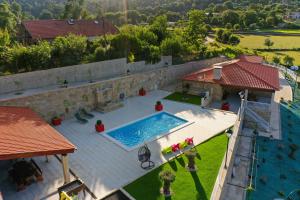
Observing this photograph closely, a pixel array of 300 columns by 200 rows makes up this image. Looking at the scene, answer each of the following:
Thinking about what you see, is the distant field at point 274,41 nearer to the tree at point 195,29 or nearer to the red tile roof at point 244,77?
the tree at point 195,29

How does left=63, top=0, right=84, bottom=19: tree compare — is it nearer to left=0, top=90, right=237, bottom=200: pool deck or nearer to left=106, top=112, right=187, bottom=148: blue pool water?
left=0, top=90, right=237, bottom=200: pool deck

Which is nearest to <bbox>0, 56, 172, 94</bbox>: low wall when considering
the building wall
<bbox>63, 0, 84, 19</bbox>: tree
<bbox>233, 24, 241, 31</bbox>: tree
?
the building wall

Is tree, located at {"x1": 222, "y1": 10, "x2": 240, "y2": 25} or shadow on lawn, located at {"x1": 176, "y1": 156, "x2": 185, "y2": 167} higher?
tree, located at {"x1": 222, "y1": 10, "x2": 240, "y2": 25}

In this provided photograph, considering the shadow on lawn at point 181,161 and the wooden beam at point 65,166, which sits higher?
the wooden beam at point 65,166

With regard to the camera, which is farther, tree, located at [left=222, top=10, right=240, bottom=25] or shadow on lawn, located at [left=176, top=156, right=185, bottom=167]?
tree, located at [left=222, top=10, right=240, bottom=25]

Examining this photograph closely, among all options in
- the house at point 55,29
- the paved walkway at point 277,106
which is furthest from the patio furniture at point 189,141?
the house at point 55,29

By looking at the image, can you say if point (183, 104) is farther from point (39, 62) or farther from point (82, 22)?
point (82, 22)
